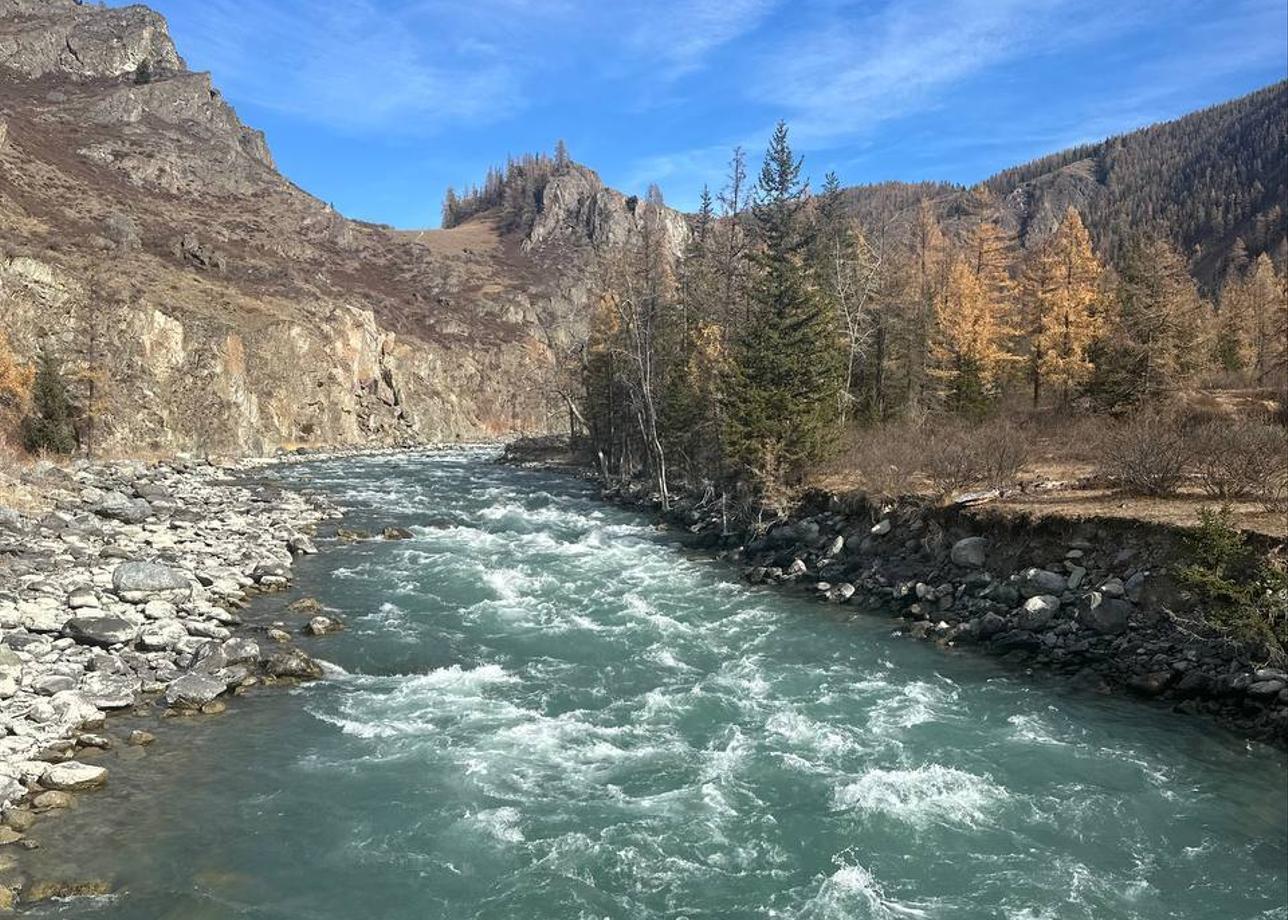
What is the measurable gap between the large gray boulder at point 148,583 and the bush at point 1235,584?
796 inches

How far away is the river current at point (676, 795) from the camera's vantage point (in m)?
8.20

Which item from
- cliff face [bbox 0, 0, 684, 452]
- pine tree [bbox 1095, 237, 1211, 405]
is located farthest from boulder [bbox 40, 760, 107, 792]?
cliff face [bbox 0, 0, 684, 452]

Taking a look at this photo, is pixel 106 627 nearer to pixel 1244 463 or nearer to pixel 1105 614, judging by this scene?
pixel 1105 614

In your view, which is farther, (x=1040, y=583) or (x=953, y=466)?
(x=953, y=466)

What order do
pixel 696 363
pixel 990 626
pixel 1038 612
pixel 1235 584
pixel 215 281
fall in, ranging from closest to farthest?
pixel 1235 584 < pixel 1038 612 < pixel 990 626 < pixel 696 363 < pixel 215 281

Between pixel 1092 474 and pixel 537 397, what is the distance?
292 ft

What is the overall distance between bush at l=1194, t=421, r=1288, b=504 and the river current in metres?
7.16

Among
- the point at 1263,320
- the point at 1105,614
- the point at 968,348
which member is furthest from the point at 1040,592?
the point at 1263,320

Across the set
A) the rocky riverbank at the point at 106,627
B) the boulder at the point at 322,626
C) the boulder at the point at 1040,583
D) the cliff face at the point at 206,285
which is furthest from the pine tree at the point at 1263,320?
the rocky riverbank at the point at 106,627

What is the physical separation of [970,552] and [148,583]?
19233 mm

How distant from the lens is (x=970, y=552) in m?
19.0

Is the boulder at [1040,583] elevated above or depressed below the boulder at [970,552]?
below

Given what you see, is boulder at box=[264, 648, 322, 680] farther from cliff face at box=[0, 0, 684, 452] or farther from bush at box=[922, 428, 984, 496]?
cliff face at box=[0, 0, 684, 452]

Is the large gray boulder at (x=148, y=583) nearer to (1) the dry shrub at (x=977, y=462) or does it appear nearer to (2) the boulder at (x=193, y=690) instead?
(2) the boulder at (x=193, y=690)
